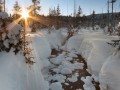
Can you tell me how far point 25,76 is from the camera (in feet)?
21.7

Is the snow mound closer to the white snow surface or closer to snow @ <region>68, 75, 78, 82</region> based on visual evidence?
the white snow surface

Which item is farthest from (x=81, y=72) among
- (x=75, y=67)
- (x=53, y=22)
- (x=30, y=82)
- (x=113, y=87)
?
(x=53, y=22)

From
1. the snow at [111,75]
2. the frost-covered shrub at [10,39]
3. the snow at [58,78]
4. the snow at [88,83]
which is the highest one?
the frost-covered shrub at [10,39]

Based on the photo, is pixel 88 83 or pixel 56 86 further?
pixel 88 83

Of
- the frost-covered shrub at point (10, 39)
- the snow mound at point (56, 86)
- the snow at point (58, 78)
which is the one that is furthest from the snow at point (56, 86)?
the frost-covered shrub at point (10, 39)

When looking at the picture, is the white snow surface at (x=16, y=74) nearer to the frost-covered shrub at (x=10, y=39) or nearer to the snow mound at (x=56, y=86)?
the frost-covered shrub at (x=10, y=39)

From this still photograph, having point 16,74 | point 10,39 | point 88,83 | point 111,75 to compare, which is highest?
point 10,39

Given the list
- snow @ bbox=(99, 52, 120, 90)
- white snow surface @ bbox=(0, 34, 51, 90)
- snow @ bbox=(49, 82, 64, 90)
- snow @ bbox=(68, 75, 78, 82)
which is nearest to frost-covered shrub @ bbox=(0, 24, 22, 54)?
white snow surface @ bbox=(0, 34, 51, 90)

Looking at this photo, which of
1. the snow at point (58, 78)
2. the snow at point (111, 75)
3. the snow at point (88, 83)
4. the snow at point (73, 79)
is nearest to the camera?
the snow at point (111, 75)

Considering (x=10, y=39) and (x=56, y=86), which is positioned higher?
(x=10, y=39)

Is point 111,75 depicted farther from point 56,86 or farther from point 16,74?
point 16,74

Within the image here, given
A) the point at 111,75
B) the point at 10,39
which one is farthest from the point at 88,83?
the point at 10,39

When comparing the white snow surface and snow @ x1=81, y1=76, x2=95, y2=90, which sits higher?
the white snow surface

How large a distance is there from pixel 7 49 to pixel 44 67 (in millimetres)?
5627
